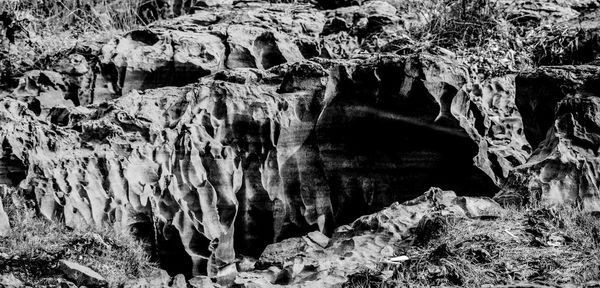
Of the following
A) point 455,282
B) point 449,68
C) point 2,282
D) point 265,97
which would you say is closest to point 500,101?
point 449,68

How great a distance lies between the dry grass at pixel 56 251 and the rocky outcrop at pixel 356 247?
2.80 ft

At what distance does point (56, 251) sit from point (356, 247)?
1.97 m

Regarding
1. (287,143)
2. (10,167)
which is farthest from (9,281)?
(287,143)

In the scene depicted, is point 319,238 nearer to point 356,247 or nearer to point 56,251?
point 356,247

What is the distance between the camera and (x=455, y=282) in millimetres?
3965

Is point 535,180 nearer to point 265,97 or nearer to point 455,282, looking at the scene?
point 455,282

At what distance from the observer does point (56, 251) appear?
181 inches

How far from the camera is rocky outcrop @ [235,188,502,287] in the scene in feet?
14.4

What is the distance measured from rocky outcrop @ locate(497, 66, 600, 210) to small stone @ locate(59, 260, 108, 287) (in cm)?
283

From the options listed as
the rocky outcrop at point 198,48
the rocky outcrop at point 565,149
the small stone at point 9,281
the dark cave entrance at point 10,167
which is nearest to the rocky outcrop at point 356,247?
the rocky outcrop at point 565,149

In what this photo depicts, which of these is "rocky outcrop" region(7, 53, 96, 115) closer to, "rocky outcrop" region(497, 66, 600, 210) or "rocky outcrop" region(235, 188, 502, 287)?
"rocky outcrop" region(235, 188, 502, 287)

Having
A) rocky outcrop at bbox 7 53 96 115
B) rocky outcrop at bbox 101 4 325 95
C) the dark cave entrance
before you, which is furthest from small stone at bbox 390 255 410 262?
rocky outcrop at bbox 7 53 96 115

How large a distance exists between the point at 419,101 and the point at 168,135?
205 cm

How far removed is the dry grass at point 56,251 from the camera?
4.41m
